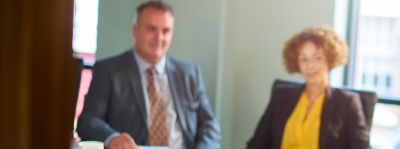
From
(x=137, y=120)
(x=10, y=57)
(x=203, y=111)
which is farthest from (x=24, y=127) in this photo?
(x=203, y=111)

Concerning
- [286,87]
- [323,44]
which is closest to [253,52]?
[286,87]

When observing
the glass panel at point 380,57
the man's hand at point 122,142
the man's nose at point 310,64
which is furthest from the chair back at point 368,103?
the glass panel at point 380,57

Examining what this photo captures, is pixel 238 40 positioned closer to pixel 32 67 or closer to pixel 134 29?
A: pixel 134 29

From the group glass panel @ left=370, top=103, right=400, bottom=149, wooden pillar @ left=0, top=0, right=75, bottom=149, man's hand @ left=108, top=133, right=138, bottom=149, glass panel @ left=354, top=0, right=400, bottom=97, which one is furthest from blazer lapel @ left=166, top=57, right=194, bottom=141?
glass panel @ left=370, top=103, right=400, bottom=149

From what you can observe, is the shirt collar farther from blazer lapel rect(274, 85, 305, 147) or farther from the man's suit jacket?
blazer lapel rect(274, 85, 305, 147)

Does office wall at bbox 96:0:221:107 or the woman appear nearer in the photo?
the woman

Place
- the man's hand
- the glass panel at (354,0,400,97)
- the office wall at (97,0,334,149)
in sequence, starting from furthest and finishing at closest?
the glass panel at (354,0,400,97) → the office wall at (97,0,334,149) → the man's hand

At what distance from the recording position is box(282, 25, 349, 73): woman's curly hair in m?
1.83

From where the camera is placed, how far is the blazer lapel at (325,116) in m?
1.74

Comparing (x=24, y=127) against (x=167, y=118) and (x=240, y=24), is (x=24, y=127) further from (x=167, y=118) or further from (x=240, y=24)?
(x=240, y=24)

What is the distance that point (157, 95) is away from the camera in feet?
5.93

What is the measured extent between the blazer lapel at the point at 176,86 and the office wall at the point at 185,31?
0.12 m

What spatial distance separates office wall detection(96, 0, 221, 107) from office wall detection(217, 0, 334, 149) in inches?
3.7

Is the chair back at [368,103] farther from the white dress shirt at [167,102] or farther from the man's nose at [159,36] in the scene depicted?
the man's nose at [159,36]
